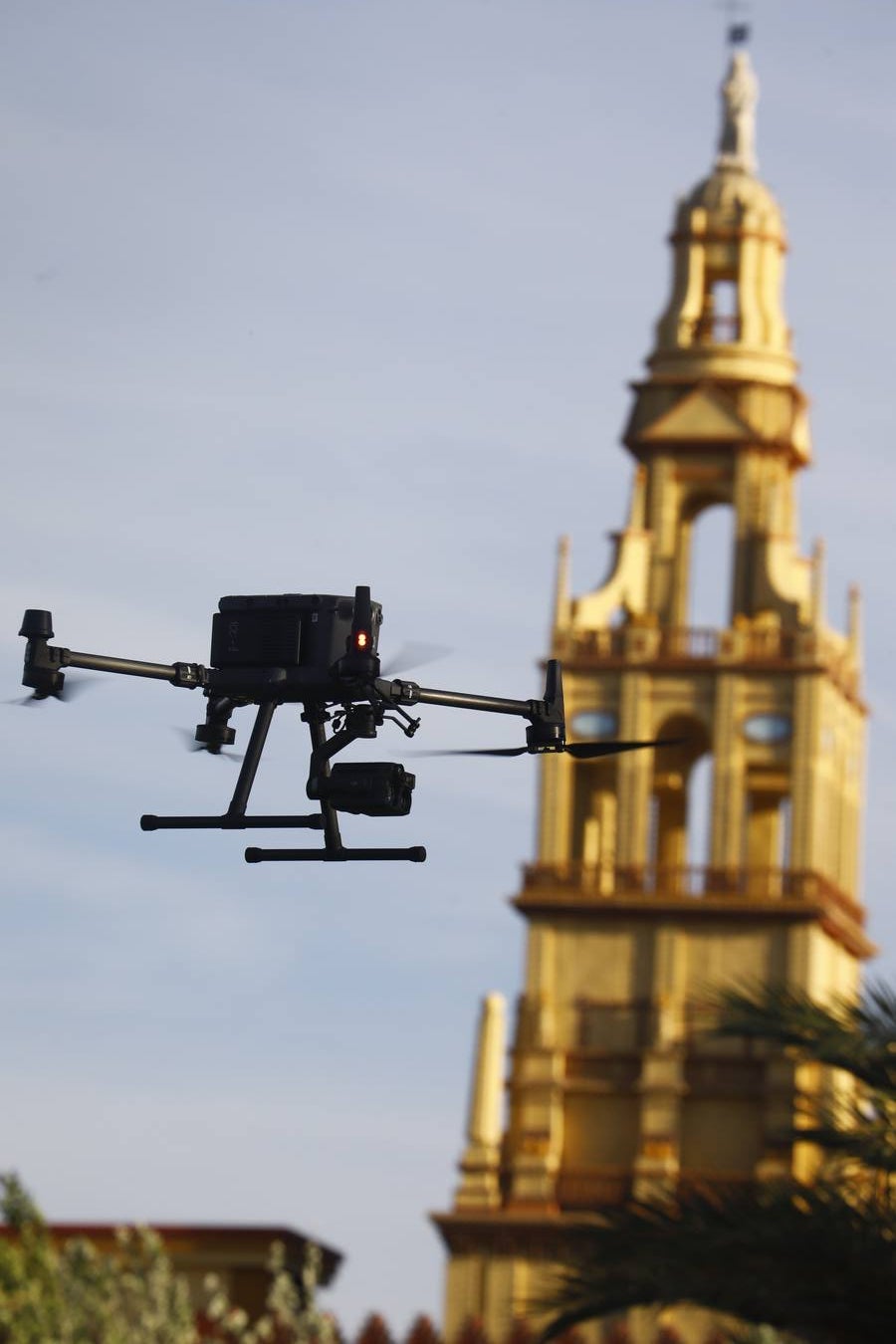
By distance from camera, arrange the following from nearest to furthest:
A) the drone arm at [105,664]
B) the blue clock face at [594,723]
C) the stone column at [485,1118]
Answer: the drone arm at [105,664]
the stone column at [485,1118]
the blue clock face at [594,723]

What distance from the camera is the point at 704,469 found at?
9712 cm

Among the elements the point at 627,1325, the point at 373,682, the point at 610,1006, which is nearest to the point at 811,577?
the point at 610,1006

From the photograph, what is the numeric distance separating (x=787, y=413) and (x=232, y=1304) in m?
28.1

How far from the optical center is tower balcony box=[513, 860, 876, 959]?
92.1 meters

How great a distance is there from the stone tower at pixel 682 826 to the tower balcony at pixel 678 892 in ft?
0.20

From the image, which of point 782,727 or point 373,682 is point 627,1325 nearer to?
point 782,727

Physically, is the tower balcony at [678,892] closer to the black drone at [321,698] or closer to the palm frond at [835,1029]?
the palm frond at [835,1029]

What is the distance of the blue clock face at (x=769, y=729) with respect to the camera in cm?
9362

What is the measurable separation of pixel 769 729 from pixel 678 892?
404 centimetres

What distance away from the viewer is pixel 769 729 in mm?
93812

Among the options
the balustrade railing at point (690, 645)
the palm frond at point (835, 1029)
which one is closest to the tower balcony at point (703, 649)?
the balustrade railing at point (690, 645)

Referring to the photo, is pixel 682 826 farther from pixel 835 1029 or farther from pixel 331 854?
pixel 331 854

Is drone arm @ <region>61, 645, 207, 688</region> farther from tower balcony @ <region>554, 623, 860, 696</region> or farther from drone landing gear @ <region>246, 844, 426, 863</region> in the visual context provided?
tower balcony @ <region>554, 623, 860, 696</region>

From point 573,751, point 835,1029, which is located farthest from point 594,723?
point 573,751
